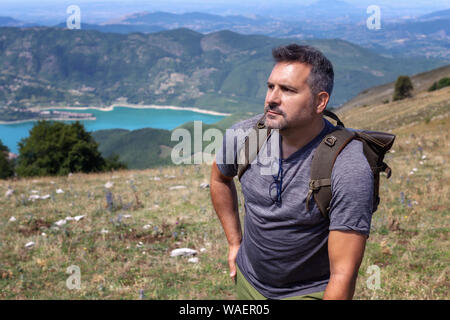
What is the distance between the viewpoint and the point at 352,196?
2162 mm

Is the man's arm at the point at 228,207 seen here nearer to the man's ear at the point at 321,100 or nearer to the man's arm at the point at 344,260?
the man's ear at the point at 321,100

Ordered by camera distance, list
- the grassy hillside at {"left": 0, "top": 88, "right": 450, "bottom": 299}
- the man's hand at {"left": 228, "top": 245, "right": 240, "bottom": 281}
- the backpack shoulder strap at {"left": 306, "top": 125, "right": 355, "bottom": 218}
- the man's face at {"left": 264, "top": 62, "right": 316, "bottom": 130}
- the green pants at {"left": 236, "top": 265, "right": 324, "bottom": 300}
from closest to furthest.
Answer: the backpack shoulder strap at {"left": 306, "top": 125, "right": 355, "bottom": 218} < the man's face at {"left": 264, "top": 62, "right": 316, "bottom": 130} < the green pants at {"left": 236, "top": 265, "right": 324, "bottom": 300} < the man's hand at {"left": 228, "top": 245, "right": 240, "bottom": 281} < the grassy hillside at {"left": 0, "top": 88, "right": 450, "bottom": 299}

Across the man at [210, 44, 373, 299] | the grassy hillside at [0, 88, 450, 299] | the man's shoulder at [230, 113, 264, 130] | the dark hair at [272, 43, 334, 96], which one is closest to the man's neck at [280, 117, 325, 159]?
the man at [210, 44, 373, 299]

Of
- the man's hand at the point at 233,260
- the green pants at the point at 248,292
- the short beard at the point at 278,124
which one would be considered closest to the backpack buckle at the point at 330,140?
the short beard at the point at 278,124

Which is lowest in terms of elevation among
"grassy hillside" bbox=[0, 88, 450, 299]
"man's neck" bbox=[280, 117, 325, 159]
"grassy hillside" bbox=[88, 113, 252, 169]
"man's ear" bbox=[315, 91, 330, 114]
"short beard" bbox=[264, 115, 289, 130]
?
"grassy hillside" bbox=[88, 113, 252, 169]

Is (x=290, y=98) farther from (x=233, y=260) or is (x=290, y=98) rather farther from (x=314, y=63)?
(x=233, y=260)

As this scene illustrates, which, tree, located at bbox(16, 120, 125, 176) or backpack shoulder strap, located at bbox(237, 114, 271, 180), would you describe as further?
tree, located at bbox(16, 120, 125, 176)

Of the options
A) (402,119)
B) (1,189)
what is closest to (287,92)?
(1,189)

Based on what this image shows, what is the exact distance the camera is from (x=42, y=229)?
8984 mm

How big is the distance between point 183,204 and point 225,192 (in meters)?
7.41

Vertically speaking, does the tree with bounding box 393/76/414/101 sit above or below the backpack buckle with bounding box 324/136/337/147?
below

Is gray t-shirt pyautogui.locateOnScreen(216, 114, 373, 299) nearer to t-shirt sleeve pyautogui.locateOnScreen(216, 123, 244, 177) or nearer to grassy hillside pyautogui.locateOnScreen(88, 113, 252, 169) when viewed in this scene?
t-shirt sleeve pyautogui.locateOnScreen(216, 123, 244, 177)

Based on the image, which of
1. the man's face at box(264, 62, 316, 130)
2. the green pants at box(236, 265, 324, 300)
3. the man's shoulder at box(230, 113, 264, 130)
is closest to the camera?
the man's face at box(264, 62, 316, 130)

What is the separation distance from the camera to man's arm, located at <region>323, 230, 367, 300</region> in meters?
2.21
